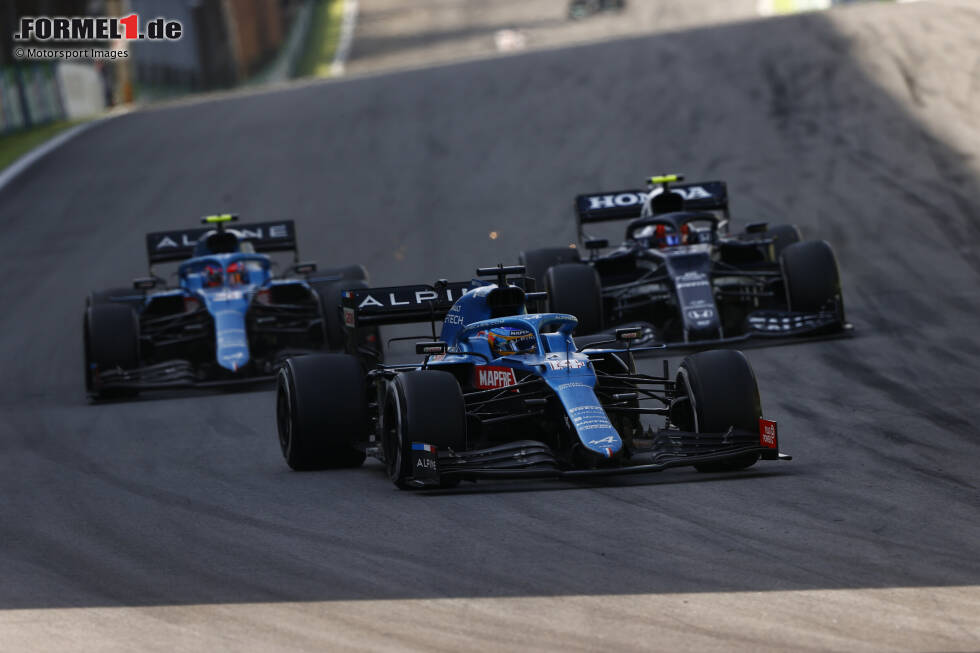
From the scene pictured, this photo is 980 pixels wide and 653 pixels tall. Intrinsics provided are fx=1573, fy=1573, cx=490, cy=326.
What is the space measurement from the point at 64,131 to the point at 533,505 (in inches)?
1315

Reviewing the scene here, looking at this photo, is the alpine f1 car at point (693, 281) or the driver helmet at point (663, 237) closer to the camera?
the alpine f1 car at point (693, 281)

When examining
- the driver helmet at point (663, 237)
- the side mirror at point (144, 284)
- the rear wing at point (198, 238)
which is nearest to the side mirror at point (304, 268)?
the rear wing at point (198, 238)

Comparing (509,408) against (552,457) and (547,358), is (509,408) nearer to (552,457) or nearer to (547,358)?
(547,358)

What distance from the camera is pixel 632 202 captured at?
2103cm

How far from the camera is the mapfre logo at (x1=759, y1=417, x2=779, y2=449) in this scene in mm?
10961

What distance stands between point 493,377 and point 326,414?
1.39m

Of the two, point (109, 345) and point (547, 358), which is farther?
point (109, 345)

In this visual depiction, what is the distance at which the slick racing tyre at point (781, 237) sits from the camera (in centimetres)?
2042

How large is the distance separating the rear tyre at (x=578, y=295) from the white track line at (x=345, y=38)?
4181cm

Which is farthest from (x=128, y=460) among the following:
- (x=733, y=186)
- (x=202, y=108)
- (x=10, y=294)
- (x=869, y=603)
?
(x=202, y=108)

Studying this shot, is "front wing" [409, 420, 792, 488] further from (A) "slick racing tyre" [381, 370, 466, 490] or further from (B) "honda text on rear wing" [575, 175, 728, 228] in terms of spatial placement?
(B) "honda text on rear wing" [575, 175, 728, 228]

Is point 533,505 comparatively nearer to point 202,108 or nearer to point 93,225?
point 93,225

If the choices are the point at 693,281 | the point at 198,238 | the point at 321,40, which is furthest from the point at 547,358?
the point at 321,40

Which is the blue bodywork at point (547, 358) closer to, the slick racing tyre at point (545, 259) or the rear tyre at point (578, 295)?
the rear tyre at point (578, 295)
